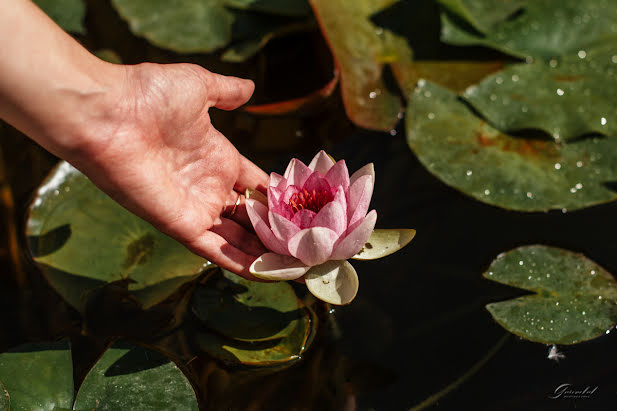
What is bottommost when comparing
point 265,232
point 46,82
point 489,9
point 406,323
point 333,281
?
point 406,323

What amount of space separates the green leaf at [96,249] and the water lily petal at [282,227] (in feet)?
1.95

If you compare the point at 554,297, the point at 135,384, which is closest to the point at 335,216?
the point at 135,384

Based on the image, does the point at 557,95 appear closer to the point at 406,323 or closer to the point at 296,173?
the point at 406,323

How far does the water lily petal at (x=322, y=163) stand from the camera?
6.62ft

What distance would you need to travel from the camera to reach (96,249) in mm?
2322

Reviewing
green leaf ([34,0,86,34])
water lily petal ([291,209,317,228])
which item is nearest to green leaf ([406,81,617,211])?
water lily petal ([291,209,317,228])

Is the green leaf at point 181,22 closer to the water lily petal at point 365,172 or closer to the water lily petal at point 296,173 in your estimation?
the water lily petal at point 296,173

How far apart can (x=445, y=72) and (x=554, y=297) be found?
1.38m

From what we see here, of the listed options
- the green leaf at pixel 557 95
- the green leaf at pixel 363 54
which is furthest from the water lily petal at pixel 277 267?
the green leaf at pixel 557 95

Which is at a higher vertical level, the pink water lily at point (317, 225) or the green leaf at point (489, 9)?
the green leaf at point (489, 9)

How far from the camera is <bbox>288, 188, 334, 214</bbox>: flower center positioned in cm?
197

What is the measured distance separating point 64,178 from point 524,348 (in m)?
2.15

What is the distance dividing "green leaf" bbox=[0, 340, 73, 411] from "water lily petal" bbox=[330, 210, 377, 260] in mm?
1043

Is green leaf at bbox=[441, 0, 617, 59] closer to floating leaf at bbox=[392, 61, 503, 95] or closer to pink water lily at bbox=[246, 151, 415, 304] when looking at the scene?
floating leaf at bbox=[392, 61, 503, 95]
